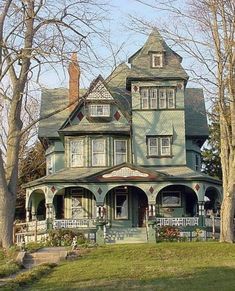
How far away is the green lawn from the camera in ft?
53.7

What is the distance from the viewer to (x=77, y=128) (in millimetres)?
37594

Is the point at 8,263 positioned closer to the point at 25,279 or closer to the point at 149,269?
the point at 25,279

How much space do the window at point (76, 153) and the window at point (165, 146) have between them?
15.5 ft

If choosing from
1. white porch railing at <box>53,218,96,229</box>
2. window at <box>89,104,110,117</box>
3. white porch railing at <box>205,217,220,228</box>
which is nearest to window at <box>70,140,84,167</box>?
window at <box>89,104,110,117</box>

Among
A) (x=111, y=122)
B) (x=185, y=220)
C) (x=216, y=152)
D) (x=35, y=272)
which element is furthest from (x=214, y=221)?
(x=35, y=272)

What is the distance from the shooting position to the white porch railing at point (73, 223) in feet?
111

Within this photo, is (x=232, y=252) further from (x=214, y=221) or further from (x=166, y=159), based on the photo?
(x=166, y=159)

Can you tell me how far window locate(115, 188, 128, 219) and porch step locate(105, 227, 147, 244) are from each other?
9.21ft

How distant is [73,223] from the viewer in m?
34.1

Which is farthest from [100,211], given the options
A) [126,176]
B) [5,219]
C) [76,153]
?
[5,219]

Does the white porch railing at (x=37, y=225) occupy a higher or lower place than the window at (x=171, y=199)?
lower

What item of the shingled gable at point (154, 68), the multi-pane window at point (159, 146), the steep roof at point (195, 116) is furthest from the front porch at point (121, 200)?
the shingled gable at point (154, 68)

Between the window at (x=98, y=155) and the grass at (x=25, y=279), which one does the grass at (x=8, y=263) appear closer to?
the grass at (x=25, y=279)

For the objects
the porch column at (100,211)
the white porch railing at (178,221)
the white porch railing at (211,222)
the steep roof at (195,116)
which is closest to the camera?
the white porch railing at (178,221)
